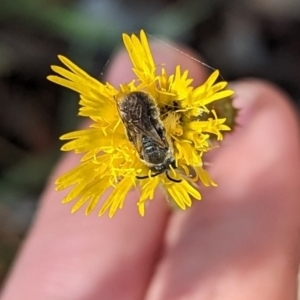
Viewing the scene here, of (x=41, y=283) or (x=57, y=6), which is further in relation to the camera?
(x=57, y=6)

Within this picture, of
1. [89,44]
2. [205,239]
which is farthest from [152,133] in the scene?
[89,44]

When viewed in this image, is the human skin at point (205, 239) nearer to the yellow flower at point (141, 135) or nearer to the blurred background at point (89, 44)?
the yellow flower at point (141, 135)

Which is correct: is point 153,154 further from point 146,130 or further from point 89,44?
point 89,44

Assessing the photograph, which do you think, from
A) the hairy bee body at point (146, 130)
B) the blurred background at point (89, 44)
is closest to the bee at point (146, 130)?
the hairy bee body at point (146, 130)

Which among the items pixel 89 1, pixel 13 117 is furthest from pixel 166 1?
pixel 13 117

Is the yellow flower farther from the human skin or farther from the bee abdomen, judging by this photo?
the human skin

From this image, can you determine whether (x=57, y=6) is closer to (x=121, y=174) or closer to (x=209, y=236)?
(x=209, y=236)
